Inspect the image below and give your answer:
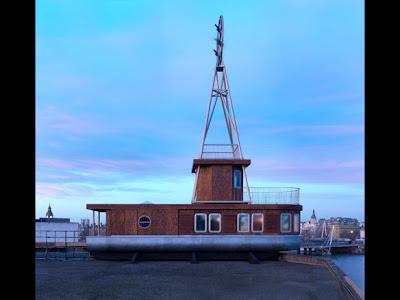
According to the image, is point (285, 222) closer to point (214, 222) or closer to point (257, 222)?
point (257, 222)

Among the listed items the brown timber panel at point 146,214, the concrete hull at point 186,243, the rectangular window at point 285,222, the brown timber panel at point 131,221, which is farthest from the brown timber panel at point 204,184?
the rectangular window at point 285,222

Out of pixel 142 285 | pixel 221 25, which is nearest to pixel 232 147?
pixel 221 25

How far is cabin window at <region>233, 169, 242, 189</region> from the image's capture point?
26656mm

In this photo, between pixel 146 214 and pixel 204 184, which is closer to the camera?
pixel 146 214

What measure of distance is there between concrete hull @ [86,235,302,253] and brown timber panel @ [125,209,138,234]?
434mm

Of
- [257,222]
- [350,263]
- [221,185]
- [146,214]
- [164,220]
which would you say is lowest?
[350,263]

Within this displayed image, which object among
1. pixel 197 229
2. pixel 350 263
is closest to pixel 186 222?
pixel 197 229

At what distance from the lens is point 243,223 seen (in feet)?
82.9

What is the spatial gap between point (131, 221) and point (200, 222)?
432 cm

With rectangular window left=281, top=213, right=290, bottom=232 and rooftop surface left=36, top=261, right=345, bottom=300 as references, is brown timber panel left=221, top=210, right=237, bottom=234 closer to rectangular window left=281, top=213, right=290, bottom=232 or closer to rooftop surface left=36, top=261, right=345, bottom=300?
rooftop surface left=36, top=261, right=345, bottom=300

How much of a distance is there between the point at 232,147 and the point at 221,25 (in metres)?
9.23
